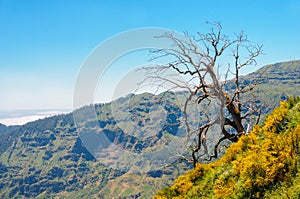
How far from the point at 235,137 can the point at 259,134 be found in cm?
433

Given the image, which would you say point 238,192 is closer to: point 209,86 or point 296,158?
point 296,158

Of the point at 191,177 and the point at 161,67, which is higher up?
the point at 161,67

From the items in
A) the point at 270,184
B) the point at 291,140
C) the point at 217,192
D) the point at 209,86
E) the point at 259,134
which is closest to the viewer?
the point at 270,184

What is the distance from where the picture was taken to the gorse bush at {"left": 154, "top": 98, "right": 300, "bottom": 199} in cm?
954

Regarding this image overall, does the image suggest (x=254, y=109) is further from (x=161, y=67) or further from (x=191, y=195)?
(x=191, y=195)

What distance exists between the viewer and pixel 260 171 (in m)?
10.1

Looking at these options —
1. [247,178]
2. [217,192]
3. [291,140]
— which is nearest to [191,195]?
[217,192]

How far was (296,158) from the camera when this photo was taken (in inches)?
385

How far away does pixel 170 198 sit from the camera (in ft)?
45.0

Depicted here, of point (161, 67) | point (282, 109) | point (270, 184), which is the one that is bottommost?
point (270, 184)

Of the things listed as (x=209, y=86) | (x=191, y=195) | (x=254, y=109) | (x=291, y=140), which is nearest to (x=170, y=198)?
(x=191, y=195)

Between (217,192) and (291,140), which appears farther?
(217,192)

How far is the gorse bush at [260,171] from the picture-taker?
954 cm

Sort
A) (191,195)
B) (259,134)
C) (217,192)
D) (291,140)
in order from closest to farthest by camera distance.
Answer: (291,140), (217,192), (191,195), (259,134)
